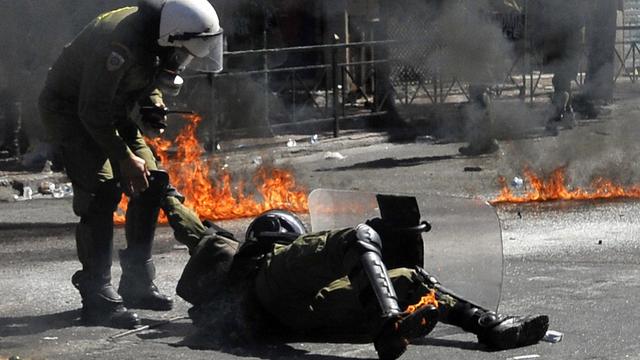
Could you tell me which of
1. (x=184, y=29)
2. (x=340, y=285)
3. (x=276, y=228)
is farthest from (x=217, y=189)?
(x=340, y=285)

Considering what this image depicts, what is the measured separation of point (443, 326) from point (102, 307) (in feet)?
5.08

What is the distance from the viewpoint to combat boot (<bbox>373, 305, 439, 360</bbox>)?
5.30 metres

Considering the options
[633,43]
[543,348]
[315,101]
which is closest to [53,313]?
[543,348]

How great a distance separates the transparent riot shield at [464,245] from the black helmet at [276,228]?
14.9 inches

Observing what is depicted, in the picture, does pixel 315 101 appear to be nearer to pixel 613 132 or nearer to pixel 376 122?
pixel 376 122

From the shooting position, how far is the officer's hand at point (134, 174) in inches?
255

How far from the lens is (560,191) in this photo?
34.8ft

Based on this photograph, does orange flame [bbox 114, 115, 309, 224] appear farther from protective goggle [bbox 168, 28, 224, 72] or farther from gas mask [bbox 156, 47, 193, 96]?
protective goggle [bbox 168, 28, 224, 72]

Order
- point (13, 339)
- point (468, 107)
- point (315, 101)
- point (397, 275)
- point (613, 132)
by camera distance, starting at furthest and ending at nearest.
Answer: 1. point (315, 101)
2. point (468, 107)
3. point (613, 132)
4. point (13, 339)
5. point (397, 275)

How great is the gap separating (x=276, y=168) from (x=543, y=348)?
6243mm

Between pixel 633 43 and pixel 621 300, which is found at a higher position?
pixel 633 43

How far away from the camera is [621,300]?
22.6 feet

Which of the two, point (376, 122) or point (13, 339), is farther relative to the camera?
point (376, 122)

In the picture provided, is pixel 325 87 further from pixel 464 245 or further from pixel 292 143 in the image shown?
pixel 464 245
